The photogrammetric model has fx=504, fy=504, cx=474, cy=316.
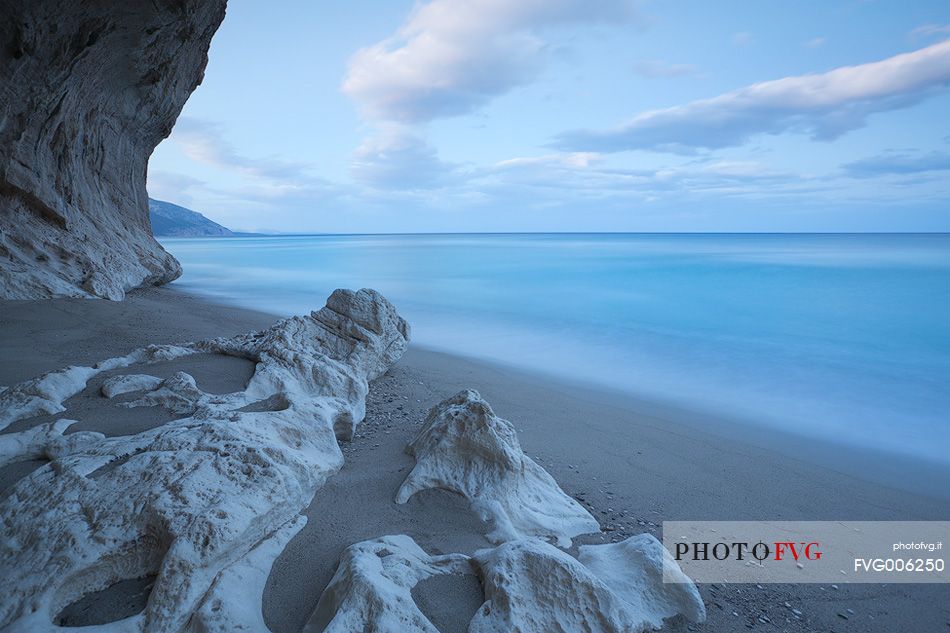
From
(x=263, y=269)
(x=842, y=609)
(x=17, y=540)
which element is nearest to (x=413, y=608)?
(x=17, y=540)

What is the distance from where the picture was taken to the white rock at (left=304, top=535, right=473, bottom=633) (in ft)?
4.91

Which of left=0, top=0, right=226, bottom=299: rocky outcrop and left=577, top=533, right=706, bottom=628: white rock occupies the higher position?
left=0, top=0, right=226, bottom=299: rocky outcrop

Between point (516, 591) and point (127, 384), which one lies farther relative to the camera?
point (127, 384)

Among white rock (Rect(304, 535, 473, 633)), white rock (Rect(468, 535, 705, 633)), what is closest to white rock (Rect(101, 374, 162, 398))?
white rock (Rect(304, 535, 473, 633))

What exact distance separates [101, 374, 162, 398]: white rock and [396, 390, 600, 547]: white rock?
1697mm

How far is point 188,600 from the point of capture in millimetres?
1541

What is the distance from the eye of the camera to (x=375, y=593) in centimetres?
155

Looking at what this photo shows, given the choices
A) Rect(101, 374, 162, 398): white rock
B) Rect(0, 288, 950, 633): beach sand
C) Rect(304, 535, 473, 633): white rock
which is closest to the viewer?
Rect(304, 535, 473, 633): white rock

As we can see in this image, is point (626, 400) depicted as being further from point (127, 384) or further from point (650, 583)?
point (127, 384)

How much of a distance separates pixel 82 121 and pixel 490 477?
9.34m

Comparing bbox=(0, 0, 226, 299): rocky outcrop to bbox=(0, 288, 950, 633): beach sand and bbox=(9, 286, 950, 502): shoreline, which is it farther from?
bbox=(0, 288, 950, 633): beach sand

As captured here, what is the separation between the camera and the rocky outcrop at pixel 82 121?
5.80 meters

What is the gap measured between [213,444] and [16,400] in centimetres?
144

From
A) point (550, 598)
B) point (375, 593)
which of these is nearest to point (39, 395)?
point (375, 593)
